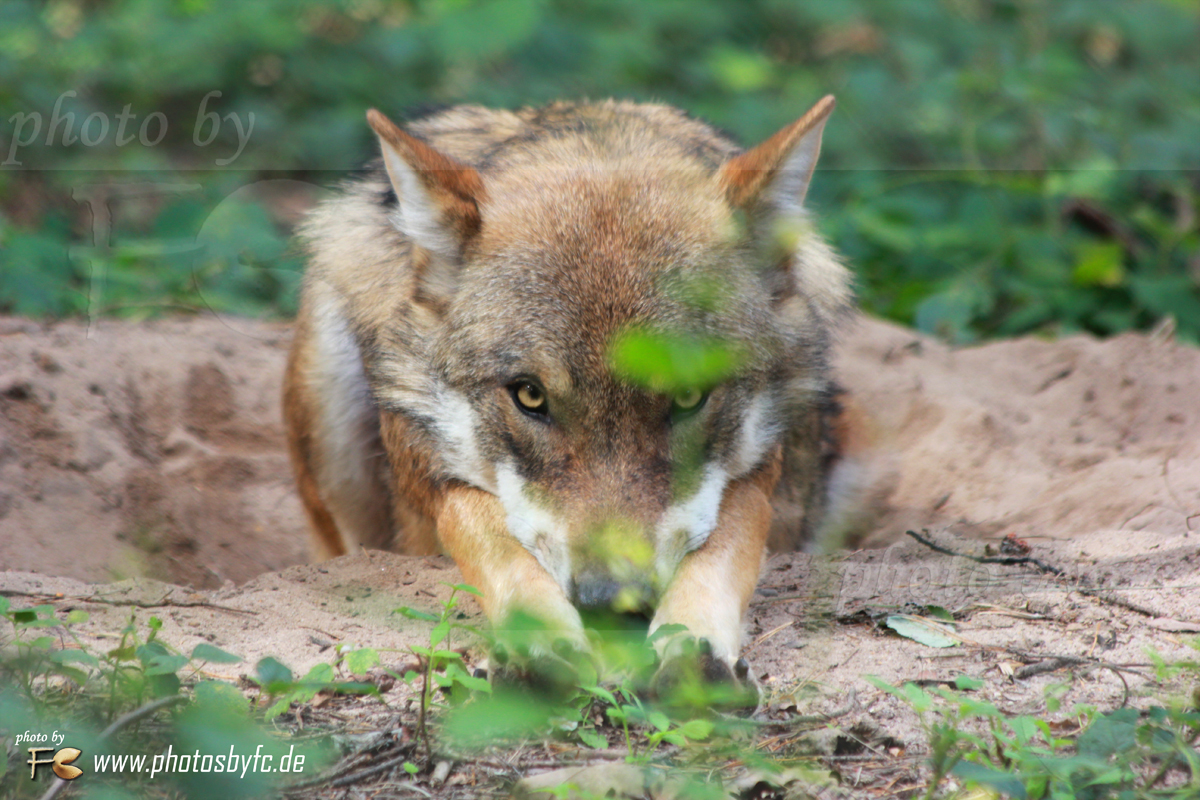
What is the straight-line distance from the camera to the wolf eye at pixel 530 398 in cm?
319

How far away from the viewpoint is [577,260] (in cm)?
325

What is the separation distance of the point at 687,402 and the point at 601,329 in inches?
13.9

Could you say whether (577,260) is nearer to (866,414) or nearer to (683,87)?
(866,414)

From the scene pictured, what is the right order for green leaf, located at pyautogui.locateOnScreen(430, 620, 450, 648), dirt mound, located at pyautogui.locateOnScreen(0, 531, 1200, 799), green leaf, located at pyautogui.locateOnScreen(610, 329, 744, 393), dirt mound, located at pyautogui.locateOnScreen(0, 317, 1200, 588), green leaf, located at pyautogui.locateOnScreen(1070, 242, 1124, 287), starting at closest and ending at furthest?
green leaf, located at pyautogui.locateOnScreen(610, 329, 744, 393) → dirt mound, located at pyautogui.locateOnScreen(0, 531, 1200, 799) → green leaf, located at pyautogui.locateOnScreen(430, 620, 450, 648) → dirt mound, located at pyautogui.locateOnScreen(0, 317, 1200, 588) → green leaf, located at pyautogui.locateOnScreen(1070, 242, 1124, 287)

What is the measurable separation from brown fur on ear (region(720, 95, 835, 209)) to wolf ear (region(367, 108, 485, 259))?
0.86 m

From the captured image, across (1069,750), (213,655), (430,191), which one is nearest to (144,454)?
(430,191)

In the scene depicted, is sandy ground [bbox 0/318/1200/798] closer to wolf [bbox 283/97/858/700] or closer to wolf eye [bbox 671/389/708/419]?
wolf [bbox 283/97/858/700]

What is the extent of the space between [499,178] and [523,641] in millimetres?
1782

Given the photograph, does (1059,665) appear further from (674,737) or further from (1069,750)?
(674,737)

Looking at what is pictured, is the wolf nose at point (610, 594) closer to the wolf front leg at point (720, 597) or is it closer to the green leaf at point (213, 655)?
the wolf front leg at point (720, 597)

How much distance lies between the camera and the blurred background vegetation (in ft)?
22.0

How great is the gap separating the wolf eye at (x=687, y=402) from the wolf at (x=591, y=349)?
0.03ft

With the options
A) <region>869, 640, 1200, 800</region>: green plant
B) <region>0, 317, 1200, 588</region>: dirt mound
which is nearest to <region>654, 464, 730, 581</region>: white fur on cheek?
<region>869, 640, 1200, 800</region>: green plant

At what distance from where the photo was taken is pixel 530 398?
10.5 ft
